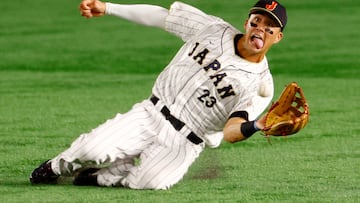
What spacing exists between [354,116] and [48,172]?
3.18 m

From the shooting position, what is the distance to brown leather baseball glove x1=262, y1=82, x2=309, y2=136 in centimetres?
662

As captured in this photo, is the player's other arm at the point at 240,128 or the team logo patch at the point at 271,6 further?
the team logo patch at the point at 271,6

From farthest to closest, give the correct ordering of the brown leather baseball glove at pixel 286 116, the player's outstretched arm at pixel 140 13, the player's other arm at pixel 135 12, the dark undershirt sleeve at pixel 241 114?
the player's outstretched arm at pixel 140 13, the player's other arm at pixel 135 12, the dark undershirt sleeve at pixel 241 114, the brown leather baseball glove at pixel 286 116

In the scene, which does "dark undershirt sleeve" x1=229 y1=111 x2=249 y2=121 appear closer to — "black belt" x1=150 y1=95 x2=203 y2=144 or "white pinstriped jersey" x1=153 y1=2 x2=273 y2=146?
"white pinstriped jersey" x1=153 y1=2 x2=273 y2=146

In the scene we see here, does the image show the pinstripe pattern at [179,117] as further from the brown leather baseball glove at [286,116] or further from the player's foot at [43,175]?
the brown leather baseball glove at [286,116]

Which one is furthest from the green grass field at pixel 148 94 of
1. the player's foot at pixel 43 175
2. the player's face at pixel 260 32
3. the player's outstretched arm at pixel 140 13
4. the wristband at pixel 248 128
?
the player's outstretched arm at pixel 140 13

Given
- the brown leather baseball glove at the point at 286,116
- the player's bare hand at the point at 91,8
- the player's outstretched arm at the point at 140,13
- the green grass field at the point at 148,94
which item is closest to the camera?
the brown leather baseball glove at the point at 286,116

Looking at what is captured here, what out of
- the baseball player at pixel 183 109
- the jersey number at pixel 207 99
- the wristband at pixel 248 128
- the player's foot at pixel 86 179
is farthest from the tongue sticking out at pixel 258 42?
the player's foot at pixel 86 179

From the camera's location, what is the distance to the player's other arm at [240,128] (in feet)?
21.9

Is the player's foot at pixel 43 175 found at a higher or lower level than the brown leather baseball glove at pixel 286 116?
lower

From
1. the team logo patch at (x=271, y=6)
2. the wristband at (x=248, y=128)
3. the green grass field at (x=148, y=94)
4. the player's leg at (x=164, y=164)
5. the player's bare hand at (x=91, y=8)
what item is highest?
the team logo patch at (x=271, y=6)

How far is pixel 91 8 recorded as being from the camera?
23.8ft

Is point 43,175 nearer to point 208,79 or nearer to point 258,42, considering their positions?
point 208,79

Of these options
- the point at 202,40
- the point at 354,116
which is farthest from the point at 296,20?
the point at 202,40
